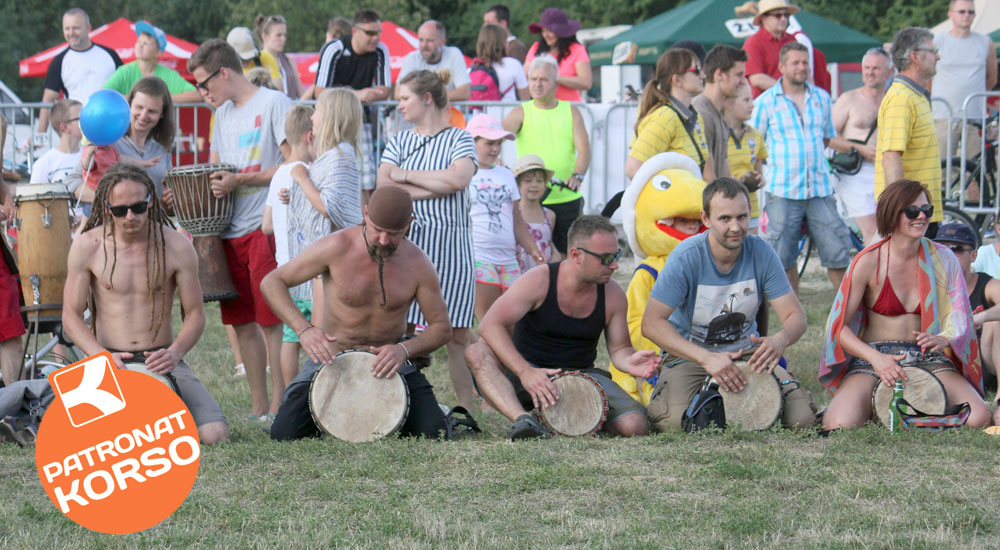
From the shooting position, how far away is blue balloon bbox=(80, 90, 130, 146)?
A: 696 centimetres

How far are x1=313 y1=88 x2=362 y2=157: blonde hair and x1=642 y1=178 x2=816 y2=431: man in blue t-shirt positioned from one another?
1.95m

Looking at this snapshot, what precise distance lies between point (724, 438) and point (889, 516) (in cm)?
144

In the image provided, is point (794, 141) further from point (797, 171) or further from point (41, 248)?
point (41, 248)

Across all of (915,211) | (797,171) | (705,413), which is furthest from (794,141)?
(705,413)

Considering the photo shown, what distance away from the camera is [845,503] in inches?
183

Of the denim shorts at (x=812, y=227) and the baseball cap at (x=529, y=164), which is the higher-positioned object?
the baseball cap at (x=529, y=164)

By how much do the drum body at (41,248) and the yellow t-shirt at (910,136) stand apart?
4958 mm

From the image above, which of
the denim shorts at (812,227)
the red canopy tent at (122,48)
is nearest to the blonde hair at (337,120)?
the denim shorts at (812,227)

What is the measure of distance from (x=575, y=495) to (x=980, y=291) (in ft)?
11.6

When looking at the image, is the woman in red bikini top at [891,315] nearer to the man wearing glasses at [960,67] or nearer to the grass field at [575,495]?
the grass field at [575,495]

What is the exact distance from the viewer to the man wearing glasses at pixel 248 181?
7.27 metres

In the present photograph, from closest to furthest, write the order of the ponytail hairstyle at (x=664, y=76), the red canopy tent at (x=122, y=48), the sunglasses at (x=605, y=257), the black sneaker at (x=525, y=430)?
the black sneaker at (x=525, y=430) < the sunglasses at (x=605, y=257) < the ponytail hairstyle at (x=664, y=76) < the red canopy tent at (x=122, y=48)

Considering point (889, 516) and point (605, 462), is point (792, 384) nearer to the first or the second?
point (605, 462)

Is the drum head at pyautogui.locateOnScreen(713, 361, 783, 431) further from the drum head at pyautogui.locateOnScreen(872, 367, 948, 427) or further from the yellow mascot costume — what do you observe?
the yellow mascot costume
